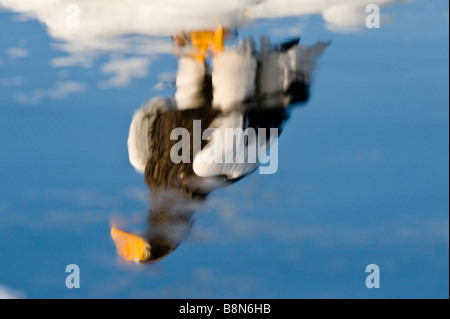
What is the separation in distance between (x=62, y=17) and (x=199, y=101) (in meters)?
0.34

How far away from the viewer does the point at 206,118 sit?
1.59m

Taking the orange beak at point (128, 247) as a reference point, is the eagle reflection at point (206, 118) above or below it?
above

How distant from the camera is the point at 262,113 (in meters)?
1.58

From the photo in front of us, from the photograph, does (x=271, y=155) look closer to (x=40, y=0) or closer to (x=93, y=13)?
(x=93, y=13)

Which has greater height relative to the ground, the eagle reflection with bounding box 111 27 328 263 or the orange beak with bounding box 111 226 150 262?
the eagle reflection with bounding box 111 27 328 263

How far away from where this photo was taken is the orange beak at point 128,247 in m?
1.53

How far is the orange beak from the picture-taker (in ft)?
5.03

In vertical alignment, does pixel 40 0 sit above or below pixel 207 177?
above

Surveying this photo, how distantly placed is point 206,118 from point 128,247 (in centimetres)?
31

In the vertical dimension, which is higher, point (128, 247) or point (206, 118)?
point (206, 118)

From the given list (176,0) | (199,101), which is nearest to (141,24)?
(176,0)

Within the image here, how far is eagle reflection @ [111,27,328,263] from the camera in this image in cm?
156

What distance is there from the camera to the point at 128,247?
5.06 ft

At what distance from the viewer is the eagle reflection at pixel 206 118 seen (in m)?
1.56
